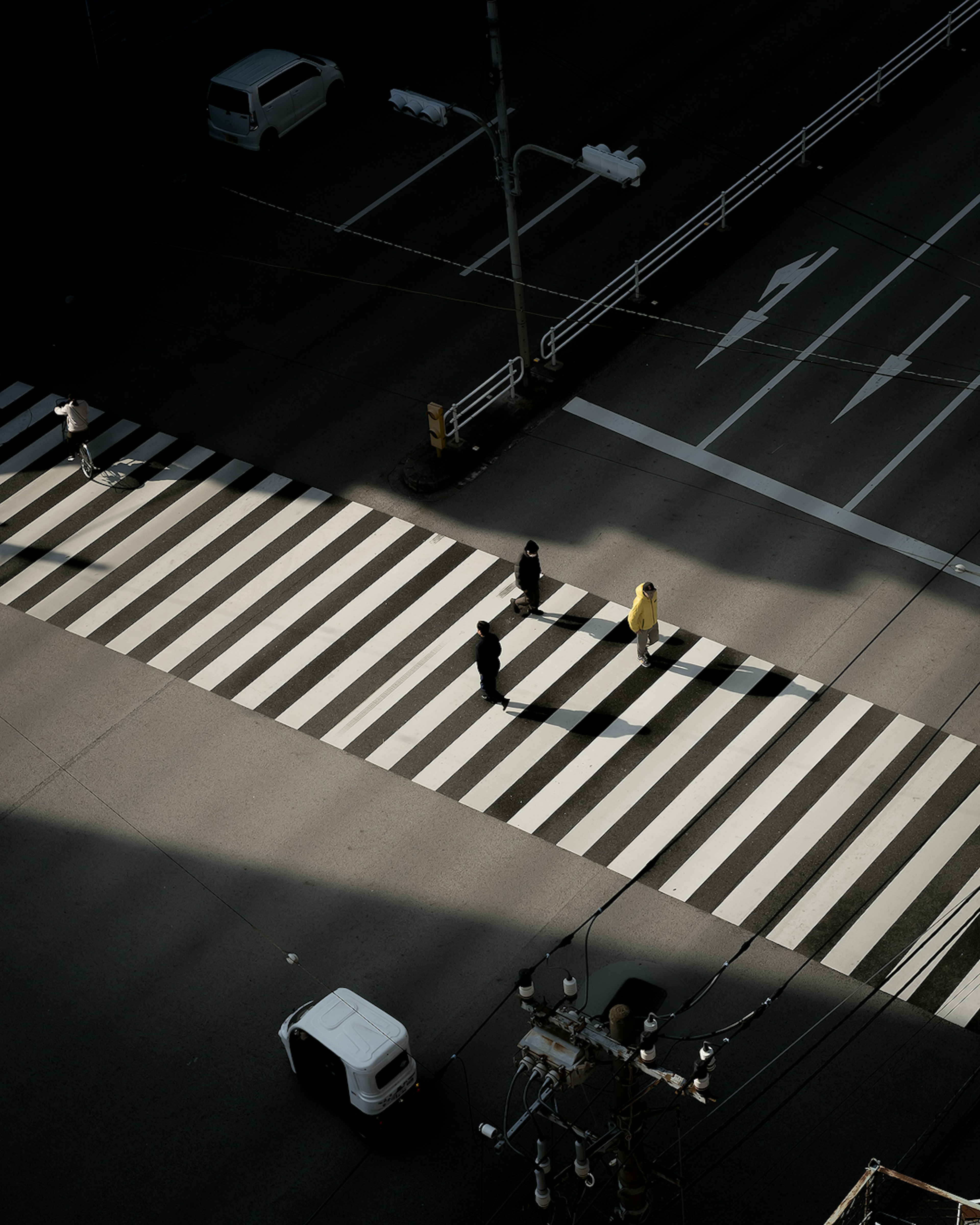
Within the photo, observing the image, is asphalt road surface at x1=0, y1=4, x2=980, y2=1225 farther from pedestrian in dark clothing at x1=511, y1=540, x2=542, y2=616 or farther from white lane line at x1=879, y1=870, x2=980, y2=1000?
pedestrian in dark clothing at x1=511, y1=540, x2=542, y2=616

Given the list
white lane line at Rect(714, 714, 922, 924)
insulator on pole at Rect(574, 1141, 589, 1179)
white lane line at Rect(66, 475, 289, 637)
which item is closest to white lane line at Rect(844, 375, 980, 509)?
white lane line at Rect(714, 714, 922, 924)

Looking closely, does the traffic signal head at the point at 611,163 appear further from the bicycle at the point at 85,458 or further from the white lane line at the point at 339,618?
the bicycle at the point at 85,458

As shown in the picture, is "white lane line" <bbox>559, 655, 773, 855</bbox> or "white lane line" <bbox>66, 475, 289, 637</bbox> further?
"white lane line" <bbox>66, 475, 289, 637</bbox>

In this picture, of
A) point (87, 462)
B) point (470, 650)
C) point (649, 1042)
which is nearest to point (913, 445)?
point (470, 650)

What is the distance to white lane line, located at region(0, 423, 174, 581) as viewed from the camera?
86.0ft

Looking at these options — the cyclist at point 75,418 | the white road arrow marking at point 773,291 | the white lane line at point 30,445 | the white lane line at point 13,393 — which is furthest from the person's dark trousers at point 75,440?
the white road arrow marking at point 773,291

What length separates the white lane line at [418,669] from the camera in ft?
76.5

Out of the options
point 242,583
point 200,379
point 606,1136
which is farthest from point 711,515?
point 606,1136

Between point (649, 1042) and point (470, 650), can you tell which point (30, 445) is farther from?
point (649, 1042)

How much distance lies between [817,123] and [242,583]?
17.4 meters

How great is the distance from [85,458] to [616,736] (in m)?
12.0

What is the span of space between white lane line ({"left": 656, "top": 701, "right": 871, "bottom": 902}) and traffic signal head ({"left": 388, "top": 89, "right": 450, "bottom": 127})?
11.3 m

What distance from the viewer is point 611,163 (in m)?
24.7

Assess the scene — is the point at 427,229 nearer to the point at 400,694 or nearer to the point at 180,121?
the point at 180,121
